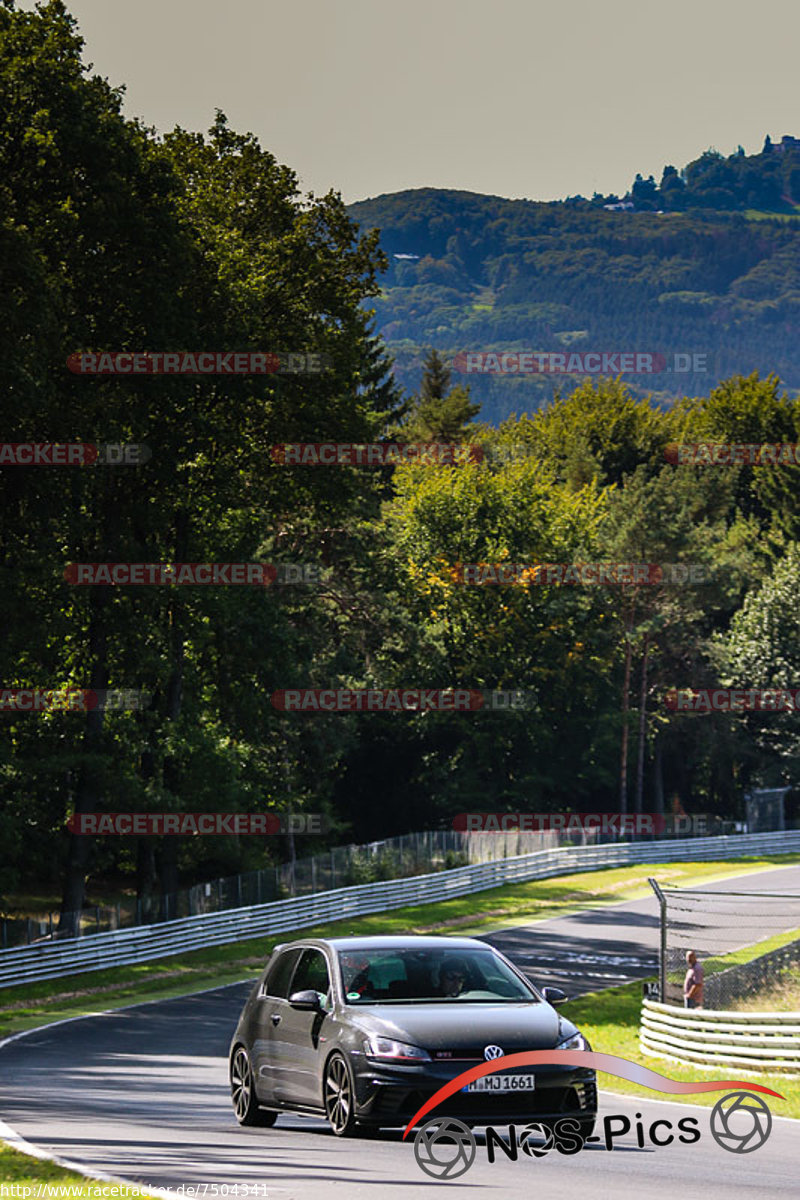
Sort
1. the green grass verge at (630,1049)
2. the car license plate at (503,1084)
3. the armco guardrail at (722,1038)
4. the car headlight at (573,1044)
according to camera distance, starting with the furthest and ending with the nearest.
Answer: the armco guardrail at (722,1038), the green grass verge at (630,1049), the car headlight at (573,1044), the car license plate at (503,1084)

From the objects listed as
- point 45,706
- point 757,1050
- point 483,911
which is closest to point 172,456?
point 45,706

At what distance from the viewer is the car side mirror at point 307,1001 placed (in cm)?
1139

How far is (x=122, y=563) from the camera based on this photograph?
3922cm

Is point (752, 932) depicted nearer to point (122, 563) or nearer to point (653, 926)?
point (653, 926)

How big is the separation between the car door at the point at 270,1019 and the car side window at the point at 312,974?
0.09 metres

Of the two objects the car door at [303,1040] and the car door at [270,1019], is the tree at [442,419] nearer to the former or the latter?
the car door at [270,1019]

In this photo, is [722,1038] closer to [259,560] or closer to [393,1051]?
[393,1051]

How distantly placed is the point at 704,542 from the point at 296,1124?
67705 mm

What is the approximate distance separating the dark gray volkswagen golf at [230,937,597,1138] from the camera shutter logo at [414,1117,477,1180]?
235mm

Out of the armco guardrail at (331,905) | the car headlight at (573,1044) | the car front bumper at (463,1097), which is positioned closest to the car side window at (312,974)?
the car front bumper at (463,1097)

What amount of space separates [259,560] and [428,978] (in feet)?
134

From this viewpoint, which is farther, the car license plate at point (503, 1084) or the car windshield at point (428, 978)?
the car windshield at point (428, 978)

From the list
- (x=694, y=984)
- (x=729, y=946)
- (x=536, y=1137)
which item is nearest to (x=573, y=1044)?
(x=536, y=1137)

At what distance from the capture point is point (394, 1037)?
10422mm
